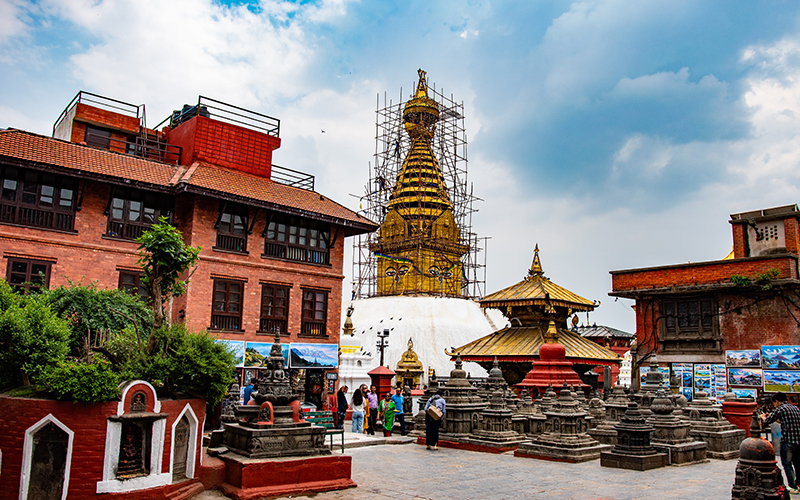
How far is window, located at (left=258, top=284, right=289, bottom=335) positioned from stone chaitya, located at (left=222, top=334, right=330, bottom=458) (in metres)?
13.2

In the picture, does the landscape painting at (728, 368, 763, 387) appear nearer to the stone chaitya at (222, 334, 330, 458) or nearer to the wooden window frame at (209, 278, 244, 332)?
the stone chaitya at (222, 334, 330, 458)

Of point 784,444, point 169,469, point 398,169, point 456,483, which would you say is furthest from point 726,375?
point 398,169

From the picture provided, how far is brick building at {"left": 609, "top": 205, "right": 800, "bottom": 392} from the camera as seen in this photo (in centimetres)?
2255

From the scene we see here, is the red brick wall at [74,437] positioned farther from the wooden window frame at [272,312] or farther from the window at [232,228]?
the wooden window frame at [272,312]

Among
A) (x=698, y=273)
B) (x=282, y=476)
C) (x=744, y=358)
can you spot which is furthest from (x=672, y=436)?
(x=698, y=273)

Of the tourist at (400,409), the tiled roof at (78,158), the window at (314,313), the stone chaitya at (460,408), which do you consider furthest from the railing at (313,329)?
the stone chaitya at (460,408)

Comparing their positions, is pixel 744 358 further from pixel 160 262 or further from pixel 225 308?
pixel 160 262

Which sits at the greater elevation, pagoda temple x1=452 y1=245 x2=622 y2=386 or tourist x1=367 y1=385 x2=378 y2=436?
pagoda temple x1=452 y1=245 x2=622 y2=386

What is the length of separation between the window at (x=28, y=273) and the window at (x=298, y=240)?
7899 millimetres

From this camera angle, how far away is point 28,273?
20312mm

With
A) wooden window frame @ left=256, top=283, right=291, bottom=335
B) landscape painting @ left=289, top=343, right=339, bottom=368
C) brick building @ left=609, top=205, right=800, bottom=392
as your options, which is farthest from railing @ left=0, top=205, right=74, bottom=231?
brick building @ left=609, top=205, right=800, bottom=392

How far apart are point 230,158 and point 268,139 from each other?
224 centimetres

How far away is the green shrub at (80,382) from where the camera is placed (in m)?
9.34

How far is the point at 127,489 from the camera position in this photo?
969cm
